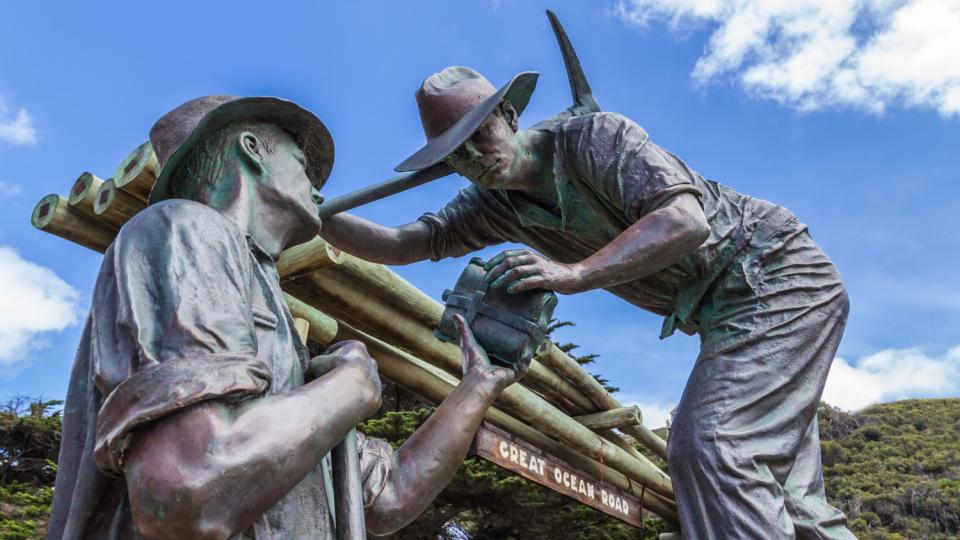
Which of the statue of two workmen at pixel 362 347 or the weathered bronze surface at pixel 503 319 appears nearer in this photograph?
the statue of two workmen at pixel 362 347

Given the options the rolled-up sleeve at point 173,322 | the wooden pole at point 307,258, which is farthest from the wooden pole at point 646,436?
the rolled-up sleeve at point 173,322

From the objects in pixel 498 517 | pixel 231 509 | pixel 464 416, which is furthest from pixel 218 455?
pixel 498 517

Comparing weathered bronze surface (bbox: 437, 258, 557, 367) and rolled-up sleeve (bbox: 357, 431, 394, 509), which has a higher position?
weathered bronze surface (bbox: 437, 258, 557, 367)

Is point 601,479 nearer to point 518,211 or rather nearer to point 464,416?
point 518,211

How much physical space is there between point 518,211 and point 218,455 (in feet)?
7.51

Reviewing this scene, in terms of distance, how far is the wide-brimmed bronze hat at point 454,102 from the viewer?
329cm

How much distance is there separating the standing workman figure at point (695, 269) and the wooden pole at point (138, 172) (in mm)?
915

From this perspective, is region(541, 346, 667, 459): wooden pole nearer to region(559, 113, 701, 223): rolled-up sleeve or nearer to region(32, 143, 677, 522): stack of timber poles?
region(32, 143, 677, 522): stack of timber poles

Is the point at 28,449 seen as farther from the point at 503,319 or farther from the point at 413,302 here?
the point at 503,319

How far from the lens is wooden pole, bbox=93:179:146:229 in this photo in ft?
14.0

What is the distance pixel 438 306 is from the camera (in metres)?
5.89

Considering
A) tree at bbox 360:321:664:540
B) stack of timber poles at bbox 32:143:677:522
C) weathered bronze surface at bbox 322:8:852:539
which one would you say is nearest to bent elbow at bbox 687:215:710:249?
weathered bronze surface at bbox 322:8:852:539

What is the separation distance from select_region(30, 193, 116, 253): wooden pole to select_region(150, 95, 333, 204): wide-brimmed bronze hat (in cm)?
225

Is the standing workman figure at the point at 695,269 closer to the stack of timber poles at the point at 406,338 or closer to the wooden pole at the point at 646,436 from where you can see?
the stack of timber poles at the point at 406,338
